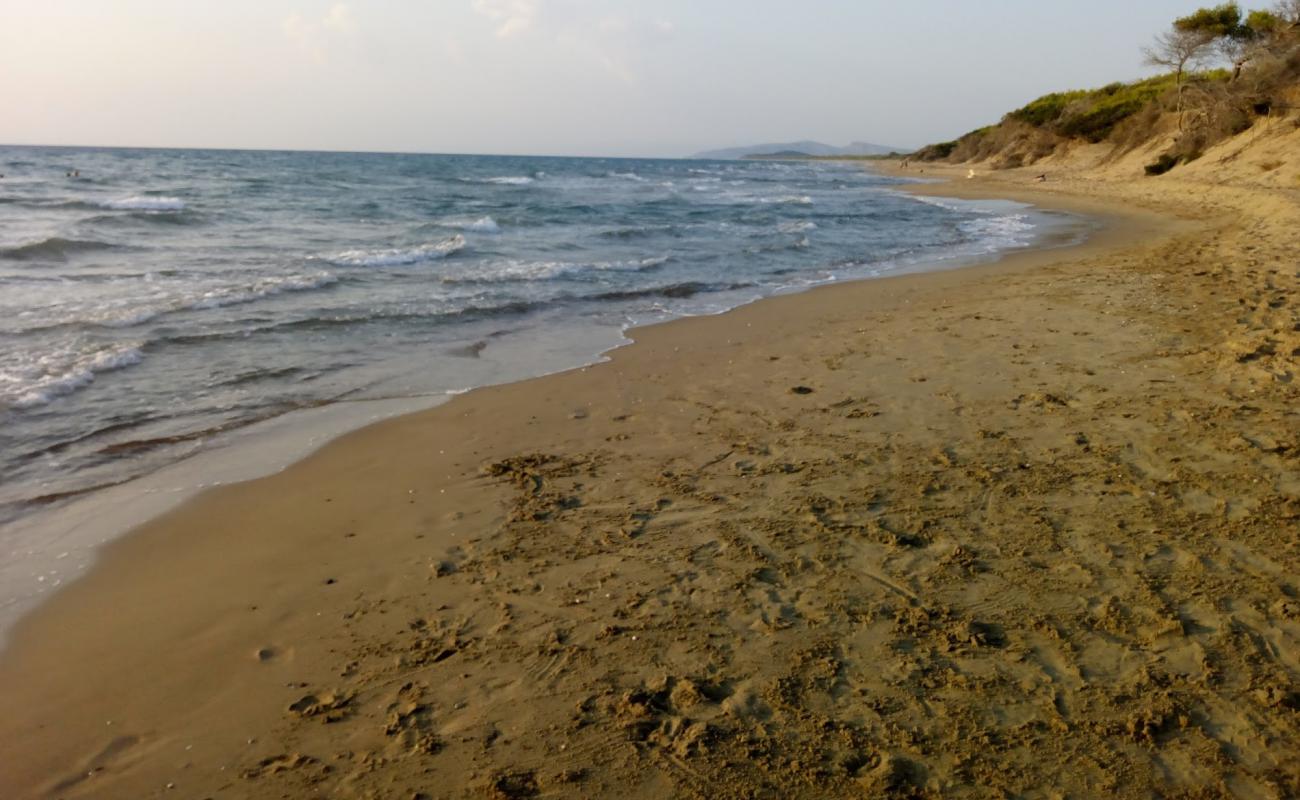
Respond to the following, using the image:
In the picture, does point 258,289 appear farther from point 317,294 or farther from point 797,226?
point 797,226

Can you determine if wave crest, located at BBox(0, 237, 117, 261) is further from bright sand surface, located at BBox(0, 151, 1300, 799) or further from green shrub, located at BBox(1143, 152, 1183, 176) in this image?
green shrub, located at BBox(1143, 152, 1183, 176)

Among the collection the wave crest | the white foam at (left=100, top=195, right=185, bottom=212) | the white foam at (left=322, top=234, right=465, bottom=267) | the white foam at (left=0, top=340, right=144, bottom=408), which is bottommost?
the white foam at (left=0, top=340, right=144, bottom=408)

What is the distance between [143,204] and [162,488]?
2537 cm

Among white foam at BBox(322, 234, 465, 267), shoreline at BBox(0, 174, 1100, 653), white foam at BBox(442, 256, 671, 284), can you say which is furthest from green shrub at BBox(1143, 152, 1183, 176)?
shoreline at BBox(0, 174, 1100, 653)

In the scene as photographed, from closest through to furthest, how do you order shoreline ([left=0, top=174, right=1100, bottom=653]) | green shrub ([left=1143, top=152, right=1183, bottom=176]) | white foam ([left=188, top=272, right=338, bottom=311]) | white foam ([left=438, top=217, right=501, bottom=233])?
shoreline ([left=0, top=174, right=1100, bottom=653]) < white foam ([left=188, top=272, right=338, bottom=311]) < white foam ([left=438, top=217, right=501, bottom=233]) < green shrub ([left=1143, top=152, right=1183, bottom=176])

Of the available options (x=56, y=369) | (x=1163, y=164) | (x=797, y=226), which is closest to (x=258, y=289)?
(x=56, y=369)

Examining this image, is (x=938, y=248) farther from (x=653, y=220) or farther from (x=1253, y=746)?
(x=1253, y=746)

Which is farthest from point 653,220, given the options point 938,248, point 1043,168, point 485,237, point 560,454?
point 1043,168

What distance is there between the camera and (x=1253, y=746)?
2684 millimetres

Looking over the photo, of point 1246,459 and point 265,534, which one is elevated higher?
point 1246,459

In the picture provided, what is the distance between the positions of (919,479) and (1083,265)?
9728 millimetres

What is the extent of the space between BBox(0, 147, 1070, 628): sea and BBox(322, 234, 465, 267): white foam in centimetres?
6

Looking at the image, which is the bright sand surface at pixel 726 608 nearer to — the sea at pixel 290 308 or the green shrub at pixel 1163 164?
the sea at pixel 290 308

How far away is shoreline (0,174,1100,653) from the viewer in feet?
13.9
